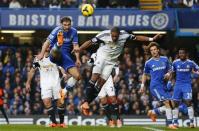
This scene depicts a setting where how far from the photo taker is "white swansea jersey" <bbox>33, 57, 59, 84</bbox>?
20.3m

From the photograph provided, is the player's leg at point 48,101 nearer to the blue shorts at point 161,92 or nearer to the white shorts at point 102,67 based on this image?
the white shorts at point 102,67

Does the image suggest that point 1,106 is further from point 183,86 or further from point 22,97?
point 183,86

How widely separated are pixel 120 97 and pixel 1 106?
466 cm

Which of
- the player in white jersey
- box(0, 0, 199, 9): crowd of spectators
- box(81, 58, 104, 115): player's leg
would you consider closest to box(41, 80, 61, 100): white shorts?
the player in white jersey

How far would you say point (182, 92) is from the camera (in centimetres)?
2083

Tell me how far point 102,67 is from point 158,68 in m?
2.12

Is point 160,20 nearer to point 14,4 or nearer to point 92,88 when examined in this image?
point 14,4

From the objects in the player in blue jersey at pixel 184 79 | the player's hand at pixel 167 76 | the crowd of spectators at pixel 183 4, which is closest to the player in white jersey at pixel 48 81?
the player's hand at pixel 167 76

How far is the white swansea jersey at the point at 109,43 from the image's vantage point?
18.4 metres

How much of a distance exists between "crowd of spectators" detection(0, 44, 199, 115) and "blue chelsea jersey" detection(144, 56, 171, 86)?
7.86 metres

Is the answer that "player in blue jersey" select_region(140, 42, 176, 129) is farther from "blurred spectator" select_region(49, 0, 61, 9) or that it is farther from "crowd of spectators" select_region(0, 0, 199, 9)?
"blurred spectator" select_region(49, 0, 61, 9)

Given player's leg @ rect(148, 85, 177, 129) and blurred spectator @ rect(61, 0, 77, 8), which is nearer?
player's leg @ rect(148, 85, 177, 129)

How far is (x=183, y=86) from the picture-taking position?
20781 millimetres

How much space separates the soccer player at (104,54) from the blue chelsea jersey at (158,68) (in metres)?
1.58
